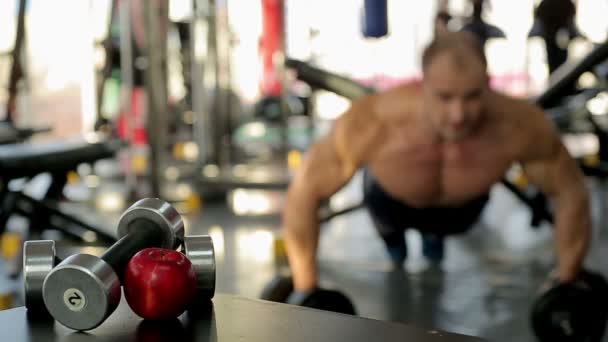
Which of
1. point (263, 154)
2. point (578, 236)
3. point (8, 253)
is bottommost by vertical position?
point (263, 154)

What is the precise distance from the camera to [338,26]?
6555mm

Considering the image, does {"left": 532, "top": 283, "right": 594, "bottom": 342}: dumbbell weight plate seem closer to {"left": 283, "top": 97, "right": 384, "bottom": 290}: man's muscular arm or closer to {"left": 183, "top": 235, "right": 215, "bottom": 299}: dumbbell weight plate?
{"left": 283, "top": 97, "right": 384, "bottom": 290}: man's muscular arm

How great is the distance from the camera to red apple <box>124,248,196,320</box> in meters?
0.74

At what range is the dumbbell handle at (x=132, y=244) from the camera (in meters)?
0.79

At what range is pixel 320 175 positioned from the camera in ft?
5.62

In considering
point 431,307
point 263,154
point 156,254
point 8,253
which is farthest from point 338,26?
point 156,254

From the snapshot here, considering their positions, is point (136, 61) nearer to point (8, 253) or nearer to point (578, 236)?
point (8, 253)

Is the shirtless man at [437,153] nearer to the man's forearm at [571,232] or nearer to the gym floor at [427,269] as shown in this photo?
the man's forearm at [571,232]

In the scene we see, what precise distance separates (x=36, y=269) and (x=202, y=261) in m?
0.16

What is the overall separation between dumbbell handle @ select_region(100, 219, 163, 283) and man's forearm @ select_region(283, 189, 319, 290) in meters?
0.84

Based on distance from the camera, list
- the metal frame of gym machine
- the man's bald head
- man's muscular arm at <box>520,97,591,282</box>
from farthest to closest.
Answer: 1. the metal frame of gym machine
2. man's muscular arm at <box>520,97,591,282</box>
3. the man's bald head

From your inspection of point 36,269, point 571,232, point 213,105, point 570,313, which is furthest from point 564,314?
point 213,105

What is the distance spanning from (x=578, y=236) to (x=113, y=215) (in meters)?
2.28

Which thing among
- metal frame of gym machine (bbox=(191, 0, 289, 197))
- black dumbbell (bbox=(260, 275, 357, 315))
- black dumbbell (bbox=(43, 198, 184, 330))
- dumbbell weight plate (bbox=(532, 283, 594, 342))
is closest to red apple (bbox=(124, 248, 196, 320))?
black dumbbell (bbox=(43, 198, 184, 330))
